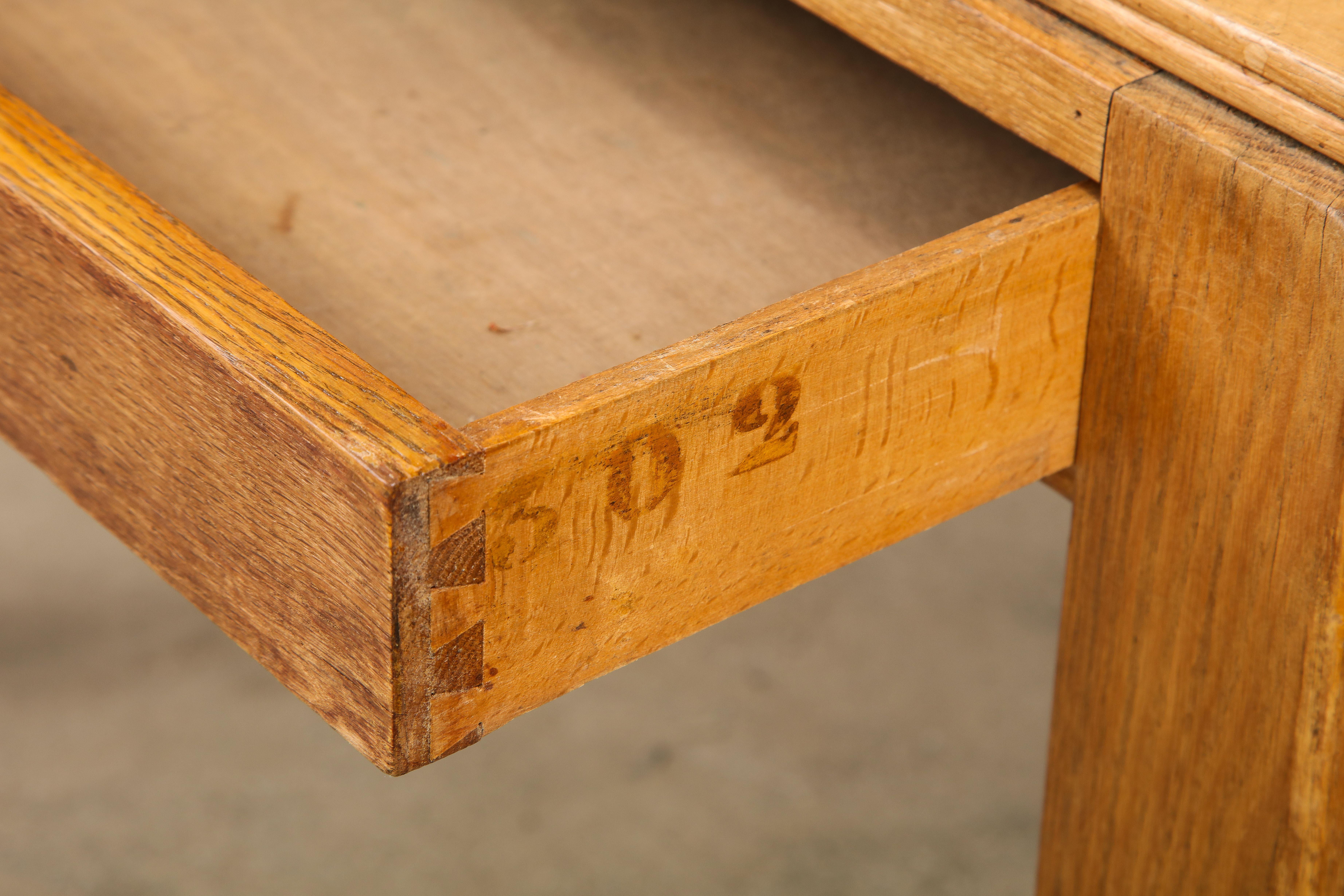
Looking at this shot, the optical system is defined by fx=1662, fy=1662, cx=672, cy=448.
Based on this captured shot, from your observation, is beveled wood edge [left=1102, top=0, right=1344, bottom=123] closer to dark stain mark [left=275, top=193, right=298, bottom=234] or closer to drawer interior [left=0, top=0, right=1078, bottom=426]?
drawer interior [left=0, top=0, right=1078, bottom=426]

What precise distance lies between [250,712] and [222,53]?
2.14ft

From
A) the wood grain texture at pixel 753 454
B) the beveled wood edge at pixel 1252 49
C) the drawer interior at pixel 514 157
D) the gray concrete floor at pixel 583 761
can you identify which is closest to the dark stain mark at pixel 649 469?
the wood grain texture at pixel 753 454

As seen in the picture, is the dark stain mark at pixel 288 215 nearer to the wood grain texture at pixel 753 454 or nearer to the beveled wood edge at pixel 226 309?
the beveled wood edge at pixel 226 309

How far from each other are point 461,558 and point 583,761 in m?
0.85

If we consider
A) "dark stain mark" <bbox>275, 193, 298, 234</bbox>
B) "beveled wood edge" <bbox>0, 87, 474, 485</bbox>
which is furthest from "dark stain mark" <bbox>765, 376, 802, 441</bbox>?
"dark stain mark" <bbox>275, 193, 298, 234</bbox>

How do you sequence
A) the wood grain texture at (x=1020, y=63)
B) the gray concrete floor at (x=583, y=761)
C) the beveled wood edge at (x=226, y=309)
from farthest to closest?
the gray concrete floor at (x=583, y=761)
the wood grain texture at (x=1020, y=63)
the beveled wood edge at (x=226, y=309)

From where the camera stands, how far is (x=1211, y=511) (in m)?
0.58

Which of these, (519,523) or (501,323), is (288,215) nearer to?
(501,323)

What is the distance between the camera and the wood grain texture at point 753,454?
1.49ft

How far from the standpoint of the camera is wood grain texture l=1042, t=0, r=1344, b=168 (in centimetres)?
50

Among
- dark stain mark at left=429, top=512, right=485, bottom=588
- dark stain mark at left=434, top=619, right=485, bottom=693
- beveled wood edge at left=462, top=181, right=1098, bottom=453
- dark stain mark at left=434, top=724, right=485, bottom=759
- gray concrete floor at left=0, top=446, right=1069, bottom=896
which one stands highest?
beveled wood edge at left=462, top=181, right=1098, bottom=453

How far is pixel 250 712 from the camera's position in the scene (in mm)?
1304

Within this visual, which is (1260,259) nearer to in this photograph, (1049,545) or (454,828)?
(454,828)

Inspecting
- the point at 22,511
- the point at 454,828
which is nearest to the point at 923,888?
the point at 454,828
